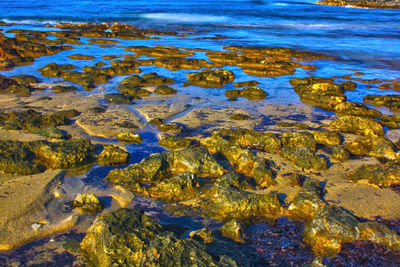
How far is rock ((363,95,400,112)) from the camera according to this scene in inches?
409

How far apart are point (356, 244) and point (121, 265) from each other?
2.96 metres

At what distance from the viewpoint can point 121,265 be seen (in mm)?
3693

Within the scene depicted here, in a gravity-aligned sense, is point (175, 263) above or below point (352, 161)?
above

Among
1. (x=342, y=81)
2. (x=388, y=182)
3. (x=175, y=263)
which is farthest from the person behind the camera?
(x=342, y=81)

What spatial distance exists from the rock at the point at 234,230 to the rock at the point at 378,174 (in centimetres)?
273

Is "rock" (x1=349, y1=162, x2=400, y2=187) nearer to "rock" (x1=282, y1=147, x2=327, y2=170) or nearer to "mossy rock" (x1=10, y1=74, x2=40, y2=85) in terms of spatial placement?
"rock" (x1=282, y1=147, x2=327, y2=170)

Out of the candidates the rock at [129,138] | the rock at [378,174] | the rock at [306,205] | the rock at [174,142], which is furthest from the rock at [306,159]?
the rock at [129,138]

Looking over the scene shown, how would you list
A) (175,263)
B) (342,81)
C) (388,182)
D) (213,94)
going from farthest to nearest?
(342,81) < (213,94) < (388,182) < (175,263)

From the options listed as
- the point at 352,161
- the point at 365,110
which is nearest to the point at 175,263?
the point at 352,161

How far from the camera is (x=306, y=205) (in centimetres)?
500

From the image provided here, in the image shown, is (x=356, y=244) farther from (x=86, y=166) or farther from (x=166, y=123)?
(x=166, y=123)

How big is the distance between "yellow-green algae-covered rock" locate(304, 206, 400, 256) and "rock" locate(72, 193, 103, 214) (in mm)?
2947

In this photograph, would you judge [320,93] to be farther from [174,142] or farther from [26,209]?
[26,209]

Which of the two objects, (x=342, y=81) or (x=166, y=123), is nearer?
(x=166, y=123)
